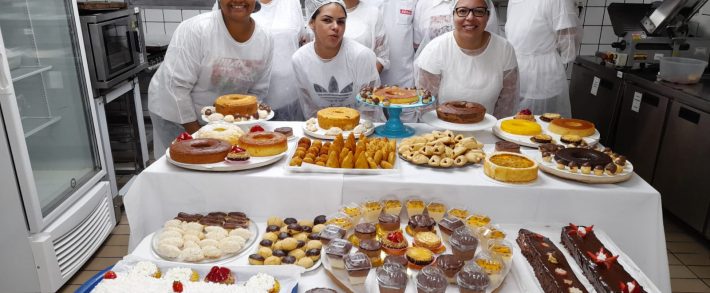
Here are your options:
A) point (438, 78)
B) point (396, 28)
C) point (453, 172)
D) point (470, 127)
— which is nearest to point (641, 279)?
point (453, 172)

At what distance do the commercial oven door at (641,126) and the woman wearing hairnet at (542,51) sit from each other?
0.50 metres

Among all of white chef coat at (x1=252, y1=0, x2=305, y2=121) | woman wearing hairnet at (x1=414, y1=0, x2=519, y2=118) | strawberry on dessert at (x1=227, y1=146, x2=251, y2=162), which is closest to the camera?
strawberry on dessert at (x1=227, y1=146, x2=251, y2=162)

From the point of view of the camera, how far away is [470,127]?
2354 mm

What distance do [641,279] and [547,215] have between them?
415mm

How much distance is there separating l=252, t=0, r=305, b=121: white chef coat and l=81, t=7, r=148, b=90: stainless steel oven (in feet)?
2.95

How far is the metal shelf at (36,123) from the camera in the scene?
2.77 metres

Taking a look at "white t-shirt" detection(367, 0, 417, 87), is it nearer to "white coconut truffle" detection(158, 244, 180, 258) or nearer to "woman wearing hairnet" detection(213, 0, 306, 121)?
"woman wearing hairnet" detection(213, 0, 306, 121)

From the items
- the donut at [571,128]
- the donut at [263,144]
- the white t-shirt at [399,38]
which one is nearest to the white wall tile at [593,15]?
the white t-shirt at [399,38]

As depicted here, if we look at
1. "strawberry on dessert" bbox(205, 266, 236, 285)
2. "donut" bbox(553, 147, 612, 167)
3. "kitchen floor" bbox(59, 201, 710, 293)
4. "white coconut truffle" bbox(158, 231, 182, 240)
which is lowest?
"kitchen floor" bbox(59, 201, 710, 293)

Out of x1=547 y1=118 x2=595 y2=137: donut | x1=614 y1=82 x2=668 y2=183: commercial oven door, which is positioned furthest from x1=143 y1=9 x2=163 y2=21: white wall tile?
x1=614 y1=82 x2=668 y2=183: commercial oven door

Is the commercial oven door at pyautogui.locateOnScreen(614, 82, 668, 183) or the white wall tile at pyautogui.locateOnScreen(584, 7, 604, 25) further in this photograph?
the white wall tile at pyautogui.locateOnScreen(584, 7, 604, 25)

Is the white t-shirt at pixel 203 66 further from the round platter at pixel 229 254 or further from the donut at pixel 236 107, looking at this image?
the round platter at pixel 229 254

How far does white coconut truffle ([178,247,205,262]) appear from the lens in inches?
65.2

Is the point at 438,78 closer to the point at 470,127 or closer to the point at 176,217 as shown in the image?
the point at 470,127
